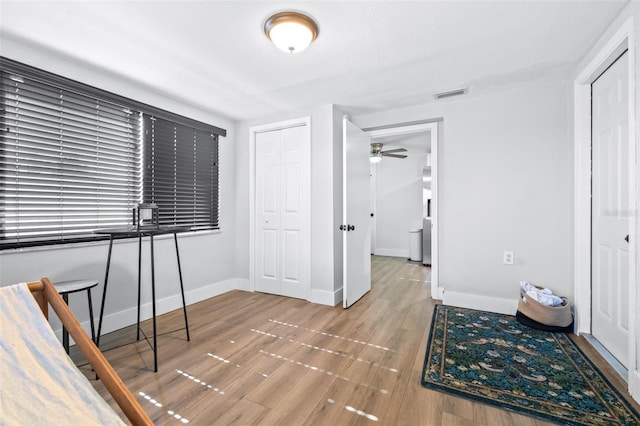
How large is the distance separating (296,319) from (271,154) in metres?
2.05

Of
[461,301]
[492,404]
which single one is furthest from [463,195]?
[492,404]

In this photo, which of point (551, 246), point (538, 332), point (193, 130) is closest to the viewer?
point (538, 332)

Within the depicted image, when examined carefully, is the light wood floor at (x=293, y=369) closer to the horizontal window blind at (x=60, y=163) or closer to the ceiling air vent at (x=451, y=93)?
the horizontal window blind at (x=60, y=163)

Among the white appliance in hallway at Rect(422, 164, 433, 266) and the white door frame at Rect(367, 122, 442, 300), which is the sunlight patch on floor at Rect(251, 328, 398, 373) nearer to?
the white door frame at Rect(367, 122, 442, 300)

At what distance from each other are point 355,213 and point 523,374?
2.01 metres

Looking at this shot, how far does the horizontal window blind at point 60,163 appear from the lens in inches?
77.8

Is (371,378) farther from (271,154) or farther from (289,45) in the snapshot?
(271,154)

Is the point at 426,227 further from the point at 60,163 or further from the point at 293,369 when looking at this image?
the point at 60,163

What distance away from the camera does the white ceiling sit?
1.68 metres

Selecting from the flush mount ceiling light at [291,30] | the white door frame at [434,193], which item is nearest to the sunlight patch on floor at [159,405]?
the flush mount ceiling light at [291,30]

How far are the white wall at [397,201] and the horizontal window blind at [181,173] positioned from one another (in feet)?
13.5

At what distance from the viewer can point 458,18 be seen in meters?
1.77

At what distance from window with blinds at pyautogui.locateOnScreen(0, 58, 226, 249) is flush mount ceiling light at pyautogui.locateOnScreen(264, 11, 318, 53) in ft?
5.58

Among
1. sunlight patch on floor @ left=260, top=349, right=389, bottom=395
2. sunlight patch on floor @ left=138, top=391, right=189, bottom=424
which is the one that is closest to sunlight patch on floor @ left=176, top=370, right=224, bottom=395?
sunlight patch on floor @ left=138, top=391, right=189, bottom=424
